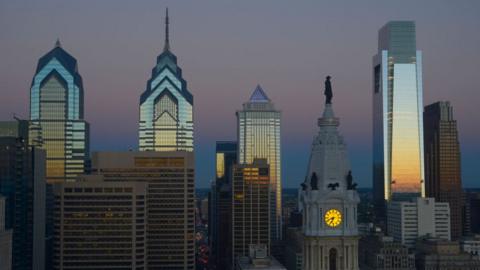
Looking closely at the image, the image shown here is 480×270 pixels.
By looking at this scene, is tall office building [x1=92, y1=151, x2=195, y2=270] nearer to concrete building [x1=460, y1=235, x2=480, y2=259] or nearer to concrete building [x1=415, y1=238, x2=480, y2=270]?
concrete building [x1=415, y1=238, x2=480, y2=270]

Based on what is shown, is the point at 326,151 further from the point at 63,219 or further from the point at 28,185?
the point at 28,185

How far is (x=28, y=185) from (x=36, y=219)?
633 cm

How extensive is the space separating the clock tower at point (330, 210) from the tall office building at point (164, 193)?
116508mm

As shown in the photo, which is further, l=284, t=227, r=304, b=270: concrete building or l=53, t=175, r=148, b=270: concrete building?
l=284, t=227, r=304, b=270: concrete building

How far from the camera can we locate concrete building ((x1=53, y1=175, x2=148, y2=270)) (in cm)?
14025

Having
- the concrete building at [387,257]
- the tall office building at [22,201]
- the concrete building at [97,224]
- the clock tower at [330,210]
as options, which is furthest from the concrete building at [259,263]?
the clock tower at [330,210]

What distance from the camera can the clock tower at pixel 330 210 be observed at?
41031 millimetres

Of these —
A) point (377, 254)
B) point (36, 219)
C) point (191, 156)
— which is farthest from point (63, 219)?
point (377, 254)

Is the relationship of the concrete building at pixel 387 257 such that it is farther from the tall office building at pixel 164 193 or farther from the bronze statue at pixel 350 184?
the bronze statue at pixel 350 184

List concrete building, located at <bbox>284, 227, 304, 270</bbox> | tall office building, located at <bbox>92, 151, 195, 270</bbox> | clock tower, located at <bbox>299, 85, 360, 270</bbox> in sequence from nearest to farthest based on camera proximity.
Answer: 1. clock tower, located at <bbox>299, 85, 360, 270</bbox>
2. tall office building, located at <bbox>92, 151, 195, 270</bbox>
3. concrete building, located at <bbox>284, 227, 304, 270</bbox>

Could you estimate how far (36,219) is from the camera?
511 feet

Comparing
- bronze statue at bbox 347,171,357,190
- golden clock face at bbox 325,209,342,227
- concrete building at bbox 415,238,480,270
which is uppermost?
bronze statue at bbox 347,171,357,190

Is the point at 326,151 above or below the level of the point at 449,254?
above

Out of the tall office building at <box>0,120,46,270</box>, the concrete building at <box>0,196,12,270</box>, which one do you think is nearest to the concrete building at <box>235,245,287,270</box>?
the tall office building at <box>0,120,46,270</box>
